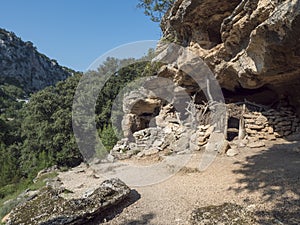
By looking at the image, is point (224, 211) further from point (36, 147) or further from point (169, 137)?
point (36, 147)

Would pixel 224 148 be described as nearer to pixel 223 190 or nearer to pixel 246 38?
pixel 223 190

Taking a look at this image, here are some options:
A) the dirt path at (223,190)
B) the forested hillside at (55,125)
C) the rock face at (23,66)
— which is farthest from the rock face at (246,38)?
the rock face at (23,66)

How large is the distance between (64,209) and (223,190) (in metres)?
2.70

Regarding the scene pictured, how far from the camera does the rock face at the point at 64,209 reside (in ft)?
9.67

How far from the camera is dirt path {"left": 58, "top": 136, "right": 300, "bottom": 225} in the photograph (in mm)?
3141

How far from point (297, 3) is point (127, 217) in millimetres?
4119

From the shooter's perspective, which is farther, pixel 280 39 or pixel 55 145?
pixel 55 145

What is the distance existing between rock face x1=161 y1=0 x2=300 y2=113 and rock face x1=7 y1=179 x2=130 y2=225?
13.2 ft

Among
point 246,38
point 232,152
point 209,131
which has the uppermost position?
point 246,38

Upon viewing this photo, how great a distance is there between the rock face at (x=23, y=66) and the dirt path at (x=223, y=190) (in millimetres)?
48300

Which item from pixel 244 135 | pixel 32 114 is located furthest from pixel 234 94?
pixel 32 114

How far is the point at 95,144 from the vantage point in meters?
11.6

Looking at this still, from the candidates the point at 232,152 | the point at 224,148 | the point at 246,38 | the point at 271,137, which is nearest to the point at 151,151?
the point at 224,148

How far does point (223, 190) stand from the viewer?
3871mm
